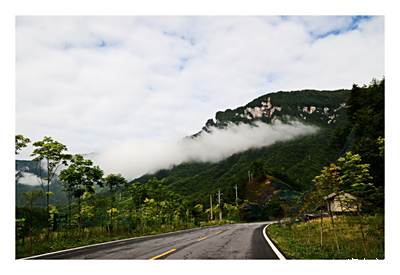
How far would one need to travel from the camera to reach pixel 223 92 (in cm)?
1320

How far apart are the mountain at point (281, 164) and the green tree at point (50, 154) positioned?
21143 mm

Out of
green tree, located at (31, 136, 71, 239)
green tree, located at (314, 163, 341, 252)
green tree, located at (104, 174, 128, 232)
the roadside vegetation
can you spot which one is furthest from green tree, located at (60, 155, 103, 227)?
green tree, located at (314, 163, 341, 252)

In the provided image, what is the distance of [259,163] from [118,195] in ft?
123

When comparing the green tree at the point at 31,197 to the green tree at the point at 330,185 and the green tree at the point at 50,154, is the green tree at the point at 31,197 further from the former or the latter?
the green tree at the point at 330,185

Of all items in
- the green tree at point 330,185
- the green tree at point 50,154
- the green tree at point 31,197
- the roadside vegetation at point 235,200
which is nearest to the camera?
the green tree at point 330,185

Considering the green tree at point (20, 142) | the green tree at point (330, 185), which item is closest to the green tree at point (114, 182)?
the green tree at point (20, 142)

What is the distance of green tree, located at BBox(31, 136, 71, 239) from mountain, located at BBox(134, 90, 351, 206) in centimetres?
2114

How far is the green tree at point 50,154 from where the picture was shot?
11.2 meters

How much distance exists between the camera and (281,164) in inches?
2157

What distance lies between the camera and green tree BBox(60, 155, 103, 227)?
42.1 ft

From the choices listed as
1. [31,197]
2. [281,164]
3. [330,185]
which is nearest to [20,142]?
[31,197]

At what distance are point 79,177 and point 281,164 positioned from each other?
148ft
